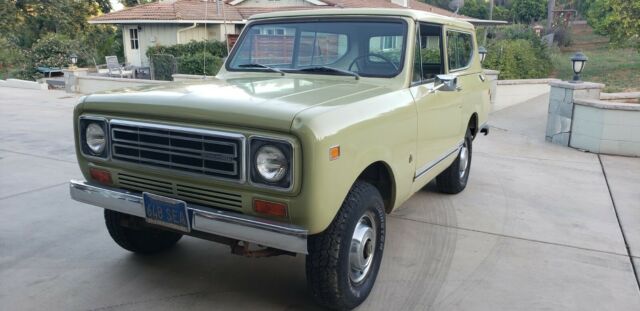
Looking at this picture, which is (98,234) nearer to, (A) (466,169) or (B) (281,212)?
(B) (281,212)

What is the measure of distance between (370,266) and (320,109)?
4.09 ft

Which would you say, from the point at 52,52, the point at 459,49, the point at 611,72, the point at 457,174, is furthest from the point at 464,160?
the point at 52,52

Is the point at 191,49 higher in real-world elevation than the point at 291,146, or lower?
higher

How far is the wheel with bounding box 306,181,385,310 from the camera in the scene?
3.04 metres

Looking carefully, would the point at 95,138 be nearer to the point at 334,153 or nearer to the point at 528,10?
the point at 334,153

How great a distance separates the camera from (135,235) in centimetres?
399

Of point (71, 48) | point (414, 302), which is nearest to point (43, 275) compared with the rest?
point (414, 302)

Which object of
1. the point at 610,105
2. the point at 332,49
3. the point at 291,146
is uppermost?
the point at 332,49

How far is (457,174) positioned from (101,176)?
145 inches

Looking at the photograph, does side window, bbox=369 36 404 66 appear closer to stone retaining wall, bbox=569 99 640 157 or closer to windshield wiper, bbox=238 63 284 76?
windshield wiper, bbox=238 63 284 76

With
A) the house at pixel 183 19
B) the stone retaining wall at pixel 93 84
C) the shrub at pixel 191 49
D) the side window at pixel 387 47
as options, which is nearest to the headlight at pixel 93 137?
the side window at pixel 387 47

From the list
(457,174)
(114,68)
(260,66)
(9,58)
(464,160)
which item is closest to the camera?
(260,66)

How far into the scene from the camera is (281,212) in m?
2.78

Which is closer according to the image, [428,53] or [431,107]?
[431,107]
